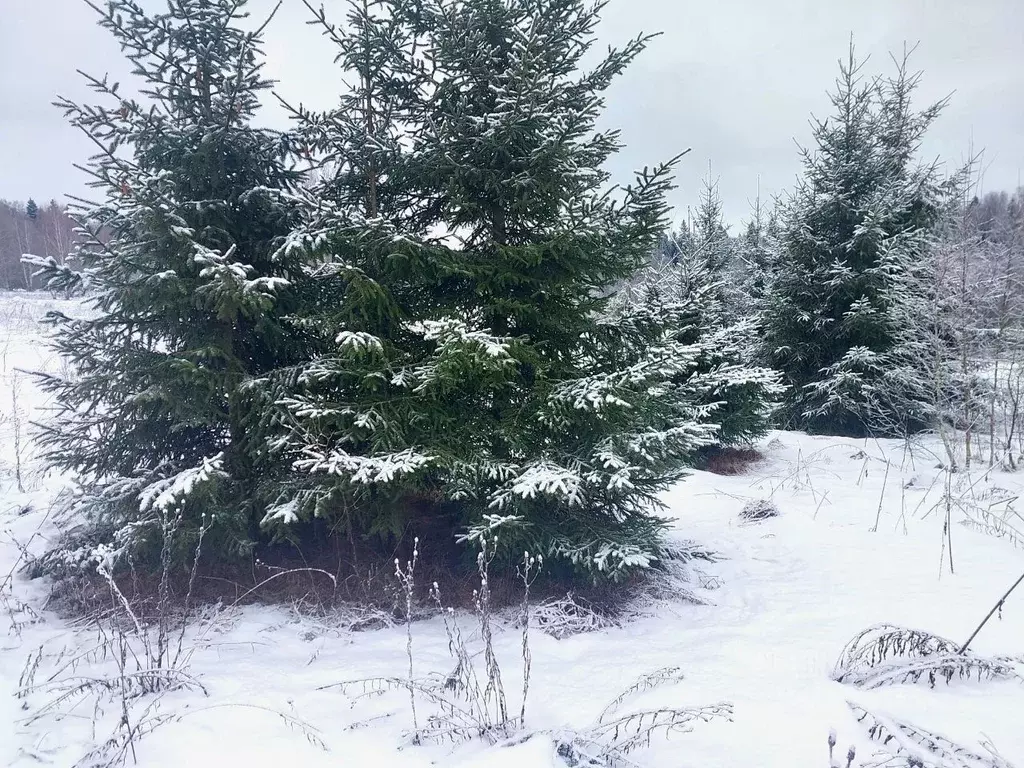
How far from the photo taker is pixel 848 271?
38.4ft

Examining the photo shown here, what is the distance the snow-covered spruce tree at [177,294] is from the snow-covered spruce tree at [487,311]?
0.53 m

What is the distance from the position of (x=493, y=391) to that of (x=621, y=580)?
2.01m

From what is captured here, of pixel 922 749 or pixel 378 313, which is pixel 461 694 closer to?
pixel 922 749

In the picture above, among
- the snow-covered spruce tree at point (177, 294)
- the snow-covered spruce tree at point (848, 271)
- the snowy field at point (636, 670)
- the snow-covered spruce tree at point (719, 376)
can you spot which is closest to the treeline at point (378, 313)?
the snow-covered spruce tree at point (177, 294)

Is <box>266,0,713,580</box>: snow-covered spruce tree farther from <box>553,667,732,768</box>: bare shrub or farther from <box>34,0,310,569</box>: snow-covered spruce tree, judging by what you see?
<box>553,667,732,768</box>: bare shrub

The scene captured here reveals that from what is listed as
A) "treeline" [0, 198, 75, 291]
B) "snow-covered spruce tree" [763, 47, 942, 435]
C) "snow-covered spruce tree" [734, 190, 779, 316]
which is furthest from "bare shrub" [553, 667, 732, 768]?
"treeline" [0, 198, 75, 291]

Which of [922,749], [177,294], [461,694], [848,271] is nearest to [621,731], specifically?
Answer: [461,694]

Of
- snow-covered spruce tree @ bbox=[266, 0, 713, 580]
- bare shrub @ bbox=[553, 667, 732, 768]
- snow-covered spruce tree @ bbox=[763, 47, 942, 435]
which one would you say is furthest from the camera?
snow-covered spruce tree @ bbox=[763, 47, 942, 435]

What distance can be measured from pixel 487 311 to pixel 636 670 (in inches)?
117

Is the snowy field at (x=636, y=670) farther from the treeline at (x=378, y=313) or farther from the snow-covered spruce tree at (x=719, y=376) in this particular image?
the snow-covered spruce tree at (x=719, y=376)

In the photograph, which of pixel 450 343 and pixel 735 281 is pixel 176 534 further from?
pixel 735 281

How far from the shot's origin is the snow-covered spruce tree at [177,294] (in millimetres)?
4488

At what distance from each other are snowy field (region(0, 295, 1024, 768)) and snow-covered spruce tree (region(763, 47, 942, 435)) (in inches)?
242

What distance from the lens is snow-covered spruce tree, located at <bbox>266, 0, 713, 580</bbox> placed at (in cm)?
442
